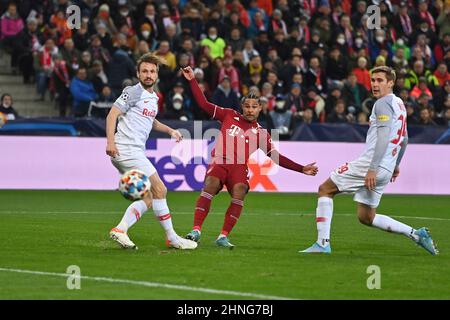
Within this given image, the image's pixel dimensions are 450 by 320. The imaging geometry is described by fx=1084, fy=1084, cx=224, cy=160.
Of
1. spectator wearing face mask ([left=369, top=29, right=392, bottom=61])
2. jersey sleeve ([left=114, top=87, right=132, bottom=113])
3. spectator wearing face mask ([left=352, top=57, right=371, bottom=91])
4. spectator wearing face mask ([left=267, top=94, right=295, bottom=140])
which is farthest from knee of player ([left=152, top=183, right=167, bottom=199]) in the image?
spectator wearing face mask ([left=369, top=29, right=392, bottom=61])

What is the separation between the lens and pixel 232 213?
13391 millimetres

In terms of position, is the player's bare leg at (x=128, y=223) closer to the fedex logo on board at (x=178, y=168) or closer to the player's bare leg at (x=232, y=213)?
the player's bare leg at (x=232, y=213)

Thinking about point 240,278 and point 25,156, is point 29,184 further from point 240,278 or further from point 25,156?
point 240,278

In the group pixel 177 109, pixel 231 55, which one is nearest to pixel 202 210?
pixel 177 109

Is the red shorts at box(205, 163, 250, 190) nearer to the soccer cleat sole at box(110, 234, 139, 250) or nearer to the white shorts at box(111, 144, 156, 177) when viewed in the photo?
the white shorts at box(111, 144, 156, 177)

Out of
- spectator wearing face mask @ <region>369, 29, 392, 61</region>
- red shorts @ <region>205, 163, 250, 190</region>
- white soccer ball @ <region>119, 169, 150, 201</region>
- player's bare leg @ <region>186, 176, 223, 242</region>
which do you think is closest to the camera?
white soccer ball @ <region>119, 169, 150, 201</region>

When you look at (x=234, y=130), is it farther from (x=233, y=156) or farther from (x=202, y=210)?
(x=202, y=210)

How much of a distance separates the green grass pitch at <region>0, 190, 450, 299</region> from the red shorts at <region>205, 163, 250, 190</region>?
2.59 ft

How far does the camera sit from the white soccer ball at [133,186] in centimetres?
1159

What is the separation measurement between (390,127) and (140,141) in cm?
289

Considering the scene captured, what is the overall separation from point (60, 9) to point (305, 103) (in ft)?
22.1

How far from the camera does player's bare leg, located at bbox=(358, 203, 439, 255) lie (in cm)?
1248

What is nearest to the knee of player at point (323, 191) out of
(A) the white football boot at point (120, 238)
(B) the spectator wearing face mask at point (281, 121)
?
(A) the white football boot at point (120, 238)
